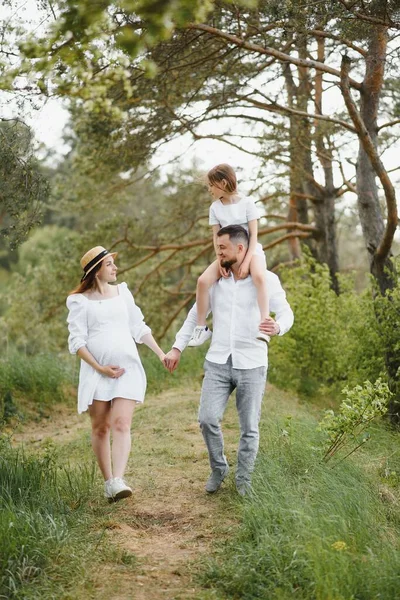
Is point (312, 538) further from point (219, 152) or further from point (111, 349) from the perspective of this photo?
point (219, 152)

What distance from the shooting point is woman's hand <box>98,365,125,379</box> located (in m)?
5.25

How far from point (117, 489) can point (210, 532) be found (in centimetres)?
80

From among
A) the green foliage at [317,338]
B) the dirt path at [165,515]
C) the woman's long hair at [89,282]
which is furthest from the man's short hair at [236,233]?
the green foliage at [317,338]

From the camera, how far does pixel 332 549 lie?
3.90 metres

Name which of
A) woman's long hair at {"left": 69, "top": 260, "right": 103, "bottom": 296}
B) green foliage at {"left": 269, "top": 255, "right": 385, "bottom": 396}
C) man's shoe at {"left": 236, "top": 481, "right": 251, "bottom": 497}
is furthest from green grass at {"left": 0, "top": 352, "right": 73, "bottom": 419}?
man's shoe at {"left": 236, "top": 481, "right": 251, "bottom": 497}

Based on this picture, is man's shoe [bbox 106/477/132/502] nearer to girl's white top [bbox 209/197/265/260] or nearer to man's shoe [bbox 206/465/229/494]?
man's shoe [bbox 206/465/229/494]

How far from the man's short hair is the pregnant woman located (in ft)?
2.74

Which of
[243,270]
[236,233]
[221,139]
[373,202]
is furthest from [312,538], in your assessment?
[221,139]

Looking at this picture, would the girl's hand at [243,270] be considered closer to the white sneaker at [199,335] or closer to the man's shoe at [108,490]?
the white sneaker at [199,335]

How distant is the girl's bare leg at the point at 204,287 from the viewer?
17.4ft

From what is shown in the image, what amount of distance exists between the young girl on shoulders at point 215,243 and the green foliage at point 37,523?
4.43 ft

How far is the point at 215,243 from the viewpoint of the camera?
5.43 meters

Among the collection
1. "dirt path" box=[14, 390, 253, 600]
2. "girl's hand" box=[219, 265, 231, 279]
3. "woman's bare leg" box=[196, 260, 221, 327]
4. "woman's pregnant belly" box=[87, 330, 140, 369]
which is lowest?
"dirt path" box=[14, 390, 253, 600]

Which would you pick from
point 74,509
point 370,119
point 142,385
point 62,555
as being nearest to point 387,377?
point 370,119
